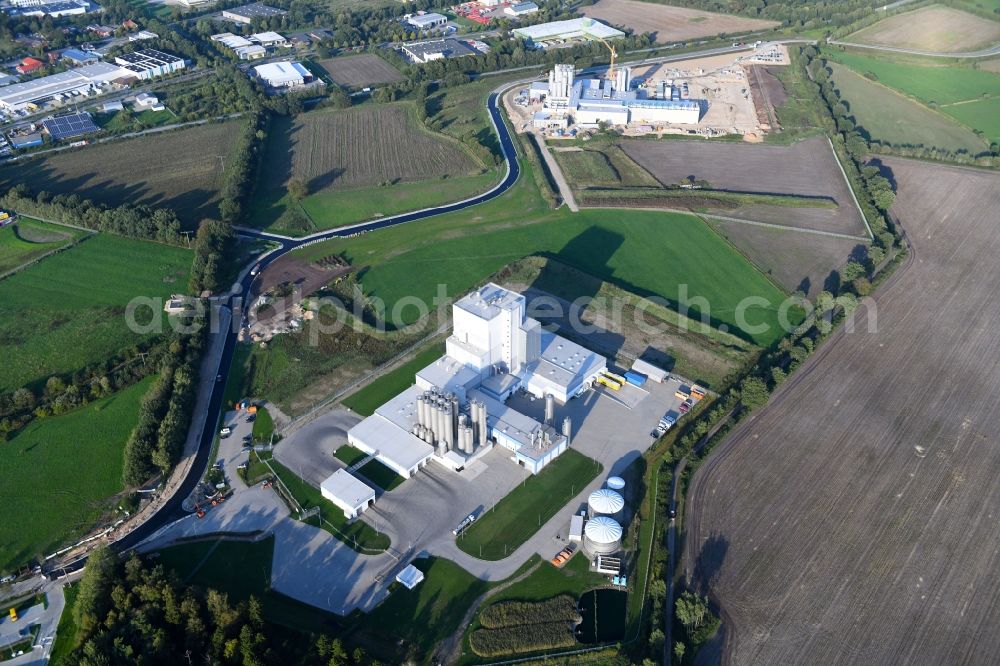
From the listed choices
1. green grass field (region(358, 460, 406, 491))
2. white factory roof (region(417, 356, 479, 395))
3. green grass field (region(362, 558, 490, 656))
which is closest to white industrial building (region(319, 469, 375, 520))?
green grass field (region(358, 460, 406, 491))

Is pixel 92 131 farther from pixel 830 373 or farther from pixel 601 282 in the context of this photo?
pixel 830 373

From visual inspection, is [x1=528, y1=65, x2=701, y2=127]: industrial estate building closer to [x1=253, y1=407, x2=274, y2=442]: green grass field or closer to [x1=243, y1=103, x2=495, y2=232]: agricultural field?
[x1=243, y1=103, x2=495, y2=232]: agricultural field

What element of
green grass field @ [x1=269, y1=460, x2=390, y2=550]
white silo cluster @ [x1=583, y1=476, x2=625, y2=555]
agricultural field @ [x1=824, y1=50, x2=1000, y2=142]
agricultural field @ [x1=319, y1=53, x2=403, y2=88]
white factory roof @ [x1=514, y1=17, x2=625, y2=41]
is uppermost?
white factory roof @ [x1=514, y1=17, x2=625, y2=41]

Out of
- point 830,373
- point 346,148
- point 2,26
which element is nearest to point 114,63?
point 2,26

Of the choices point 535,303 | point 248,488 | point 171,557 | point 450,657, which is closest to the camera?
point 450,657

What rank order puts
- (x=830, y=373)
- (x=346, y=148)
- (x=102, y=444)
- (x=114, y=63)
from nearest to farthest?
(x=102, y=444) < (x=830, y=373) < (x=346, y=148) < (x=114, y=63)

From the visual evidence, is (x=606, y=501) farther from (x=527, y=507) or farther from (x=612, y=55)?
(x=612, y=55)

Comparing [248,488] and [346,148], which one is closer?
[248,488]

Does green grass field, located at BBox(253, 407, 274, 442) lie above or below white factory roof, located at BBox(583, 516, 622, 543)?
below
